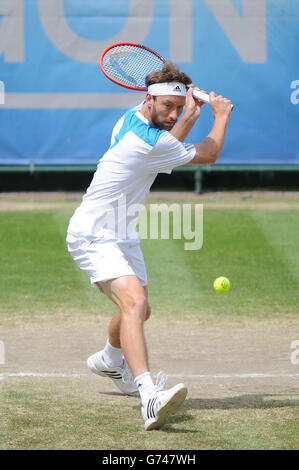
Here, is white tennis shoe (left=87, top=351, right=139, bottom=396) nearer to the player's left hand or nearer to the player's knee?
the player's knee

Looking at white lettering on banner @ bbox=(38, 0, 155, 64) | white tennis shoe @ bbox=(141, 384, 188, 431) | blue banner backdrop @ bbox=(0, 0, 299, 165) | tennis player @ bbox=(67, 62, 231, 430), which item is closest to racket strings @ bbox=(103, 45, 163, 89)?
tennis player @ bbox=(67, 62, 231, 430)

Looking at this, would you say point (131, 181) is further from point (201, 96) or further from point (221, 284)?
point (221, 284)

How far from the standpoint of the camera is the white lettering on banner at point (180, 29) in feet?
40.9

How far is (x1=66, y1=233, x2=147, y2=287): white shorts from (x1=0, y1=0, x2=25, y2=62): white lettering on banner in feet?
24.5

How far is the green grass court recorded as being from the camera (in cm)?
498

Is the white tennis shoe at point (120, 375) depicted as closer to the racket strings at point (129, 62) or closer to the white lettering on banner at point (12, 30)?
the racket strings at point (129, 62)

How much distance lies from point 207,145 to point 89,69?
23.8ft

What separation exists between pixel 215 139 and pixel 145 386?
1.62m

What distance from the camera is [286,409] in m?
5.43

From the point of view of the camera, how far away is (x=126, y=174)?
5.49 metres

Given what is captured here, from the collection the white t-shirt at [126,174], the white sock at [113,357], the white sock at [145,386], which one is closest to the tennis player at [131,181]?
the white t-shirt at [126,174]

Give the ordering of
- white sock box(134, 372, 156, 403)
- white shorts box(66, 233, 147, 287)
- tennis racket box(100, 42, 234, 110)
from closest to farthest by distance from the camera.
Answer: white sock box(134, 372, 156, 403)
white shorts box(66, 233, 147, 287)
tennis racket box(100, 42, 234, 110)

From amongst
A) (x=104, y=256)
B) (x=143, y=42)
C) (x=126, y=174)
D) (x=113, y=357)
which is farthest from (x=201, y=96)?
(x=143, y=42)
